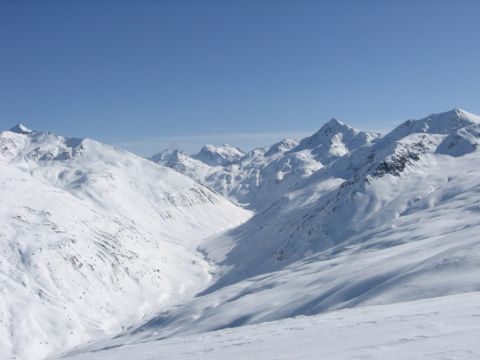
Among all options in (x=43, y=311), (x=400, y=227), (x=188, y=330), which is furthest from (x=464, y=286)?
(x=43, y=311)

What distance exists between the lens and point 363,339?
16688 millimetres

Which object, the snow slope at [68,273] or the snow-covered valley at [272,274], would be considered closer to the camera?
the snow-covered valley at [272,274]

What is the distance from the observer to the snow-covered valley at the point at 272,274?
19.9 meters

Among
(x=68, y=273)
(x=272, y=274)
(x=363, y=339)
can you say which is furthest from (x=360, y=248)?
(x=363, y=339)

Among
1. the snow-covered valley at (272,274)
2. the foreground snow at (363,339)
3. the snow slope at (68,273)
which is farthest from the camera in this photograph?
the snow slope at (68,273)

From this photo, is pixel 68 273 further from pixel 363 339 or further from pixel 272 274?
pixel 363 339

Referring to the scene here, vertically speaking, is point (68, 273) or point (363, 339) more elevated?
point (68, 273)

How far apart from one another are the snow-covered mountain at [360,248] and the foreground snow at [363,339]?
12939 mm

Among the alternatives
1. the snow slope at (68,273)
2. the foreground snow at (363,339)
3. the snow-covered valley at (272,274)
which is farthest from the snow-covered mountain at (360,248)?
the foreground snow at (363,339)

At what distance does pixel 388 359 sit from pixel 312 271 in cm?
6092

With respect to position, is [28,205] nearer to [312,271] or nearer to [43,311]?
[43,311]

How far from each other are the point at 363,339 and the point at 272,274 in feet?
233

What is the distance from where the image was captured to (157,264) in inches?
5177

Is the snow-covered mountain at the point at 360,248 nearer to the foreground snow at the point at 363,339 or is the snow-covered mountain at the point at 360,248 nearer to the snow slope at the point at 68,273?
the snow slope at the point at 68,273
